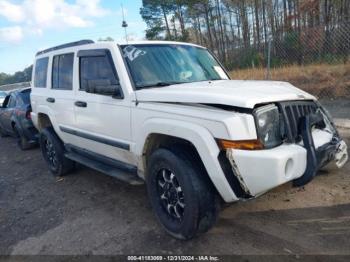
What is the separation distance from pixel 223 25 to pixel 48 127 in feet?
117

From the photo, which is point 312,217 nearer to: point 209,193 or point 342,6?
point 209,193

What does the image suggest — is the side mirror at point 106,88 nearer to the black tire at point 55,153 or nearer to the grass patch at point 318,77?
the black tire at point 55,153

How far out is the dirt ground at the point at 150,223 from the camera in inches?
→ 121

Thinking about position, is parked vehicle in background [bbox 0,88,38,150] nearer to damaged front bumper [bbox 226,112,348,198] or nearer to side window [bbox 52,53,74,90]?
side window [bbox 52,53,74,90]

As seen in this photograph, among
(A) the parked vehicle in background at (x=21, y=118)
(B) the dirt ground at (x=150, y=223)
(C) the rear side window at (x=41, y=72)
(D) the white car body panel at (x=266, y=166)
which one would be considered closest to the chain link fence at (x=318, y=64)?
(B) the dirt ground at (x=150, y=223)

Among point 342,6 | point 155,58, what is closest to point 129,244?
point 155,58

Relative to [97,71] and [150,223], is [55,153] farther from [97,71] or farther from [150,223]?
[150,223]

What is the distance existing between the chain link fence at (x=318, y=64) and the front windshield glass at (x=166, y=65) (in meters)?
4.34

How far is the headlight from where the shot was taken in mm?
2764

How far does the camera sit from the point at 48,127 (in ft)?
19.3

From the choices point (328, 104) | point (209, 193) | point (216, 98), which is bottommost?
point (328, 104)

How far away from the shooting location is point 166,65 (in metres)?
4.03

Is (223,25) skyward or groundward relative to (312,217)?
skyward

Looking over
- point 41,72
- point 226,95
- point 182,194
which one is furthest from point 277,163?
point 41,72
